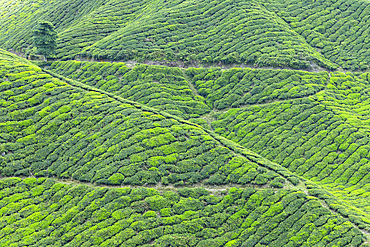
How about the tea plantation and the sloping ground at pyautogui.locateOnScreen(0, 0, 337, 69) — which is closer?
the tea plantation

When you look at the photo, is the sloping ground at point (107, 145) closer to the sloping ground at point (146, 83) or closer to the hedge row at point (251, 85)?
the sloping ground at point (146, 83)

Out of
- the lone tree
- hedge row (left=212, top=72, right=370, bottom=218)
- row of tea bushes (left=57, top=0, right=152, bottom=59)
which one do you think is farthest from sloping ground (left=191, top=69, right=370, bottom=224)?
the lone tree

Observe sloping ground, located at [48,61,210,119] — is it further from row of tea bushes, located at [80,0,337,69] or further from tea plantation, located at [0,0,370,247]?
row of tea bushes, located at [80,0,337,69]

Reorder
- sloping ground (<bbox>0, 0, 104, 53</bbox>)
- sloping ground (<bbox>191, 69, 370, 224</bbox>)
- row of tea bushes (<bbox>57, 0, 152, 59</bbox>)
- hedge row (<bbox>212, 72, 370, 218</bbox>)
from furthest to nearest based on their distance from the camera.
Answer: sloping ground (<bbox>0, 0, 104, 53</bbox>) → row of tea bushes (<bbox>57, 0, 152, 59</bbox>) → sloping ground (<bbox>191, 69, 370, 224</bbox>) → hedge row (<bbox>212, 72, 370, 218</bbox>)

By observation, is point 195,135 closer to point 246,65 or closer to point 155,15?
point 246,65

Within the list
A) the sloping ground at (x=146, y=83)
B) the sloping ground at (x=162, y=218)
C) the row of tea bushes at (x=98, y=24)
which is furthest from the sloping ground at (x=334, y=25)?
Result: the sloping ground at (x=162, y=218)

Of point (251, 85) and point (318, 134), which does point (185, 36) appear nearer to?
point (251, 85)
